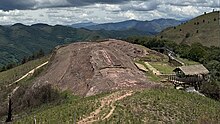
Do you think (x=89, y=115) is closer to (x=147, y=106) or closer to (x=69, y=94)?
(x=147, y=106)

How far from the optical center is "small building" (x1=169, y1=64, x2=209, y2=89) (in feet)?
184

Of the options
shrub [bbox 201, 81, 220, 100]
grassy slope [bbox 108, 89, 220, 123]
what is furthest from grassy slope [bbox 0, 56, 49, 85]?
grassy slope [bbox 108, 89, 220, 123]

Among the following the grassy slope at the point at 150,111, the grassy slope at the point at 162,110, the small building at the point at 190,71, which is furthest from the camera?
the small building at the point at 190,71

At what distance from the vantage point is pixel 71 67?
55531mm

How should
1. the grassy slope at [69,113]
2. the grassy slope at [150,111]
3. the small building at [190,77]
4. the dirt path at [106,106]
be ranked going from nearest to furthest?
the grassy slope at [150,111]
the dirt path at [106,106]
the grassy slope at [69,113]
the small building at [190,77]

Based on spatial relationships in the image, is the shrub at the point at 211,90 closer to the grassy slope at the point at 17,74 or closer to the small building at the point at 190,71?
the small building at the point at 190,71

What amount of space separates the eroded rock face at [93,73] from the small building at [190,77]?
21.3 ft

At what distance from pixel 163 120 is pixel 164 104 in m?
2.97

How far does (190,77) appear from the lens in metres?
58.9

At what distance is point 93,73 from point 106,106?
18414 millimetres

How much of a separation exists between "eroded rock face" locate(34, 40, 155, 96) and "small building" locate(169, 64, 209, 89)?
6500 millimetres

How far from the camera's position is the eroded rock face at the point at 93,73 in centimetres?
4403

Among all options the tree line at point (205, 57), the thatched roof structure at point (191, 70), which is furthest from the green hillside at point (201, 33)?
the thatched roof structure at point (191, 70)

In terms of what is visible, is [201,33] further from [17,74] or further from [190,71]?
[190,71]
